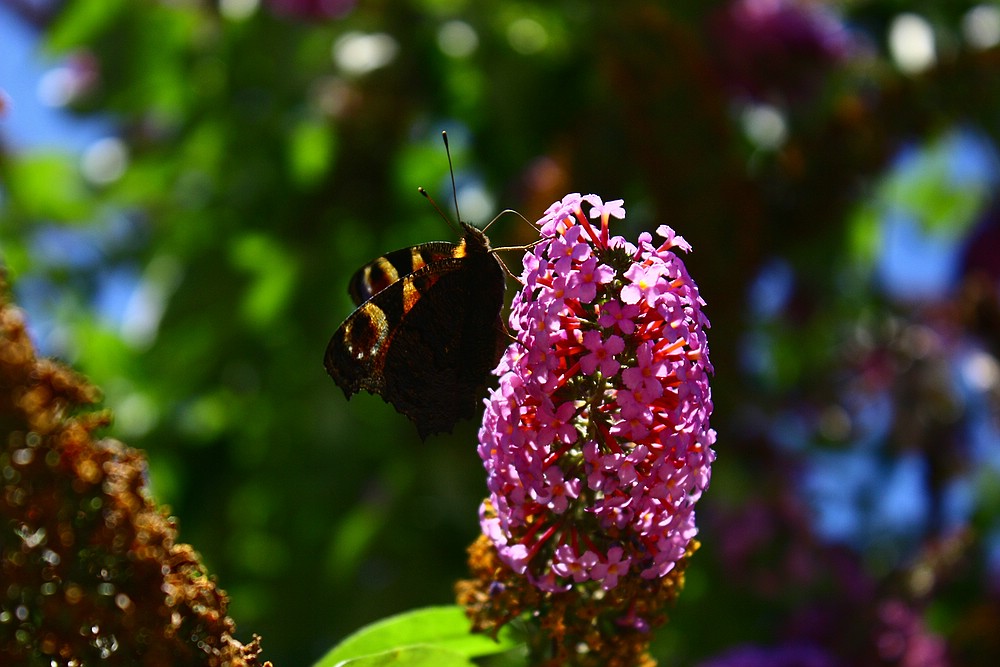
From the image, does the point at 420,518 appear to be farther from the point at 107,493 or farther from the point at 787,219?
the point at 107,493

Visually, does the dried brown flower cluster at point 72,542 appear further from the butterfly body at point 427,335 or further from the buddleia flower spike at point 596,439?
the butterfly body at point 427,335

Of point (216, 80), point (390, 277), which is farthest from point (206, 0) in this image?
point (390, 277)

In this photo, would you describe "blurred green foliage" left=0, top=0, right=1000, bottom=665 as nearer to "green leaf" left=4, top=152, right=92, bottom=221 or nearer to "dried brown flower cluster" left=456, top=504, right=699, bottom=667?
"green leaf" left=4, top=152, right=92, bottom=221

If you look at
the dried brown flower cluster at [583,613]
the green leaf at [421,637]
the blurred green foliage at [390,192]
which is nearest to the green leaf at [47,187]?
the blurred green foliage at [390,192]

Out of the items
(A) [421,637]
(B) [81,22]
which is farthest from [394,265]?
(B) [81,22]

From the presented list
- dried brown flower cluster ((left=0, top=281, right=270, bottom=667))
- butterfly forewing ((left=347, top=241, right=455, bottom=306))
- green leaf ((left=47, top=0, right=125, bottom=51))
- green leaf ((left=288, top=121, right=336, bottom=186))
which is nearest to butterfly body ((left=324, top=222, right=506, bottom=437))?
butterfly forewing ((left=347, top=241, right=455, bottom=306))
